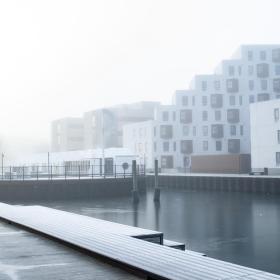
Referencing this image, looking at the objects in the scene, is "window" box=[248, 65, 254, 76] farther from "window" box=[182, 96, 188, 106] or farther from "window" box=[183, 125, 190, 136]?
"window" box=[183, 125, 190, 136]

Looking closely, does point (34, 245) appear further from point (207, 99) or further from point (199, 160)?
point (207, 99)

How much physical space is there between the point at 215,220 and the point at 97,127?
304 feet

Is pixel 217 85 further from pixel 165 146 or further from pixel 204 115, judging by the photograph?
pixel 165 146

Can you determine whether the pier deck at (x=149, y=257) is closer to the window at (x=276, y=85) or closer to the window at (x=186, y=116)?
the window at (x=276, y=85)

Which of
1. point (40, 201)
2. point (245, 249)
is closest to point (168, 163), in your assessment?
point (40, 201)

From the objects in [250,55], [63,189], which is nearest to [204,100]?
[250,55]

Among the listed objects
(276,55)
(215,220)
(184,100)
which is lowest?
(215,220)

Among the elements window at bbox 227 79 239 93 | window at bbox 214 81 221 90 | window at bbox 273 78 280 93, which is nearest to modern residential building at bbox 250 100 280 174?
window at bbox 227 79 239 93

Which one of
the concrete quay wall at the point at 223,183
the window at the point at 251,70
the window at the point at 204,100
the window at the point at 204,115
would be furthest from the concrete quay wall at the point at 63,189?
the window at the point at 251,70

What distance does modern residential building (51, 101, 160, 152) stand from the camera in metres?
117

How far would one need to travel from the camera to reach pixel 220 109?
7781 centimetres

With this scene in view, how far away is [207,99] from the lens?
78.3 m

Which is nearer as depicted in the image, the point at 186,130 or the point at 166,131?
the point at 186,130

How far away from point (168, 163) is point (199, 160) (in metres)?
11.5
